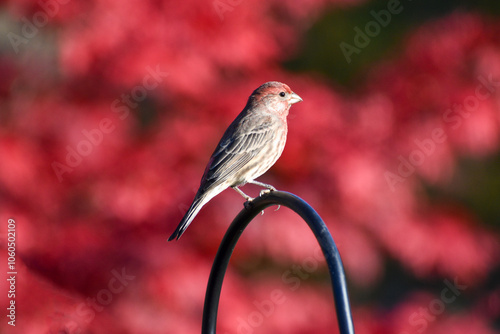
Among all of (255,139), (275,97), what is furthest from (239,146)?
(275,97)

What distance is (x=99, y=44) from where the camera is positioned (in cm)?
374

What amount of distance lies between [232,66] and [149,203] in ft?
3.59

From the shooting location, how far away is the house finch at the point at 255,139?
11.3 feet

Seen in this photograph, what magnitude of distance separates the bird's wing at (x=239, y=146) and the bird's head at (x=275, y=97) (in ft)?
0.27

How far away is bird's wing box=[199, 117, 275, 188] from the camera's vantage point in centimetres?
341

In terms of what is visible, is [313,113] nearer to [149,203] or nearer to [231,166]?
[231,166]

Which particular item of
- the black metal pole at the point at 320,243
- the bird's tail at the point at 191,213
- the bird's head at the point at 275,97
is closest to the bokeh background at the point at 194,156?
the bird's head at the point at 275,97

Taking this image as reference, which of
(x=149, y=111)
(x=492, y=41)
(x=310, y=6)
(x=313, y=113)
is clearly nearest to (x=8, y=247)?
(x=149, y=111)

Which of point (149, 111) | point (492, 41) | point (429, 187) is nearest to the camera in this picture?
point (492, 41)

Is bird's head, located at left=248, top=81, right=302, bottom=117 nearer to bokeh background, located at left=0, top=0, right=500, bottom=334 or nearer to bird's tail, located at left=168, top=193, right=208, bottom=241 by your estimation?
bokeh background, located at left=0, top=0, right=500, bottom=334

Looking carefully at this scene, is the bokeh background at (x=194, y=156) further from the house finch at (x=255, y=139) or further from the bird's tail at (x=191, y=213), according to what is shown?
the bird's tail at (x=191, y=213)

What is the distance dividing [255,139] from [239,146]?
103 millimetres

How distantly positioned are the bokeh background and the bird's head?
13.5 inches

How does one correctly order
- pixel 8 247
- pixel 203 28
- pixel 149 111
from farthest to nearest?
pixel 149 111 < pixel 203 28 < pixel 8 247
